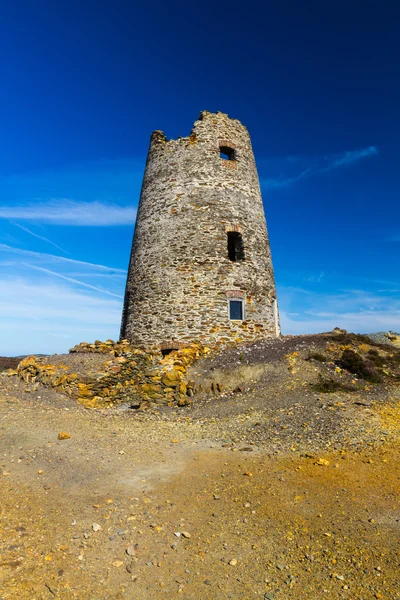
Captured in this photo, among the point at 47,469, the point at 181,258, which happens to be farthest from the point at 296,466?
the point at 181,258

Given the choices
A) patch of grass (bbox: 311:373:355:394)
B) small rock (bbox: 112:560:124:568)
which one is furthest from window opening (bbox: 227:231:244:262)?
small rock (bbox: 112:560:124:568)

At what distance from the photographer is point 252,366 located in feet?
51.2

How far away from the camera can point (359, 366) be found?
14.4 m

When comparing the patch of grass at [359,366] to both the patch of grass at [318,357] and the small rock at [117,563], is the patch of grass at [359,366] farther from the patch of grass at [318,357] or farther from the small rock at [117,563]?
the small rock at [117,563]

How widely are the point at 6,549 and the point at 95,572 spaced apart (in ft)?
4.61

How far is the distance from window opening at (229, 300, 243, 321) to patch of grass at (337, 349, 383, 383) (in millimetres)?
5838

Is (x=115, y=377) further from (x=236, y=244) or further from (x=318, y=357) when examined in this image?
(x=236, y=244)

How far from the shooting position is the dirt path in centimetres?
468

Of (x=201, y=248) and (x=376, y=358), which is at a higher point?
(x=201, y=248)

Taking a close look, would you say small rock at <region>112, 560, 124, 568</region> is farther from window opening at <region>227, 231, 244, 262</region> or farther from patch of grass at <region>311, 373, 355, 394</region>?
window opening at <region>227, 231, 244, 262</region>

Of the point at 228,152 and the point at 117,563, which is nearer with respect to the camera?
the point at 117,563

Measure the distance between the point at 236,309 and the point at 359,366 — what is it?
22.9 feet

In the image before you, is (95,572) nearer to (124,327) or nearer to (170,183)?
(124,327)

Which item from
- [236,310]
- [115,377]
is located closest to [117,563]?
[115,377]
